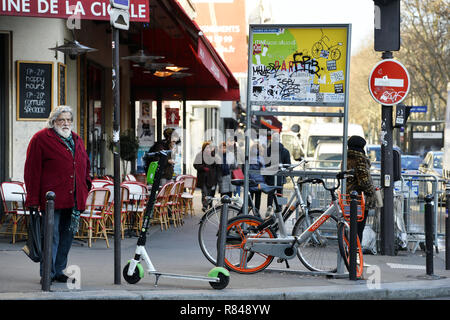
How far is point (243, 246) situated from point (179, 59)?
8565 millimetres

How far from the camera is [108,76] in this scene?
18.0 meters

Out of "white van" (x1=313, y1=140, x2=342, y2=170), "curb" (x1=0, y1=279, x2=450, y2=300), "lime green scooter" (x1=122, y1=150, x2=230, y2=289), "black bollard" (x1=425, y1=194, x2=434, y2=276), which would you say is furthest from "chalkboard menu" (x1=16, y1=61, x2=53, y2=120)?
"white van" (x1=313, y1=140, x2=342, y2=170)

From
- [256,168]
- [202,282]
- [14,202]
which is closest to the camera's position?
[202,282]

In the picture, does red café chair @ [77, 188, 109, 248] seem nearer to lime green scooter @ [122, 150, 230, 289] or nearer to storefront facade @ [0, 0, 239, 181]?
storefront facade @ [0, 0, 239, 181]

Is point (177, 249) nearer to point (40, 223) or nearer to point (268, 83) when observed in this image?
point (268, 83)

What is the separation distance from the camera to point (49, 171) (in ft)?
24.9

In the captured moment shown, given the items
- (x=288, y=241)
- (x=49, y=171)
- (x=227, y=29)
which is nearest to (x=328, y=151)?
(x=227, y=29)

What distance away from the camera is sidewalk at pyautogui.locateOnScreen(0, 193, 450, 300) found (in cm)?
734

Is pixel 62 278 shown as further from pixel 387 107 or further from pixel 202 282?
pixel 387 107

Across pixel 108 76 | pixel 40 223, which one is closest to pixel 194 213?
pixel 108 76

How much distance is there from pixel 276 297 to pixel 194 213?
1013 centimetres

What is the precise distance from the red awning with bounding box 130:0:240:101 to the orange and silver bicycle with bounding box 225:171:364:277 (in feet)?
14.1

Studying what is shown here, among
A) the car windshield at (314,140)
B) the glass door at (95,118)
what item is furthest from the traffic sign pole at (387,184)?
the car windshield at (314,140)

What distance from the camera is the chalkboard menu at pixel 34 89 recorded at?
11.8 m
